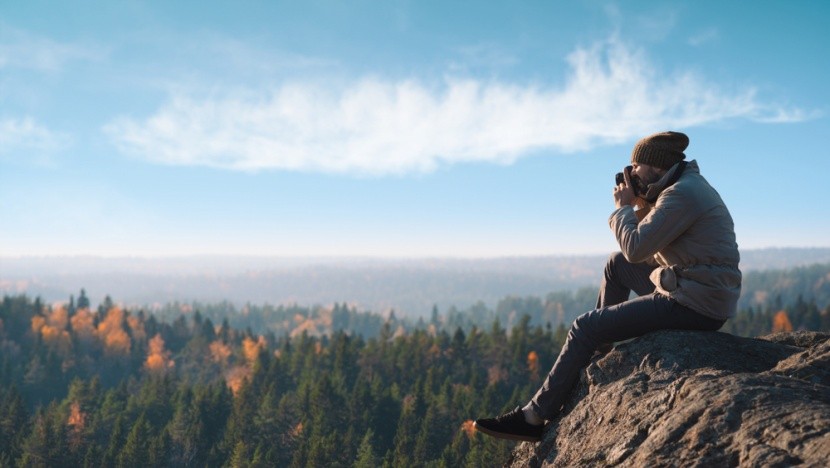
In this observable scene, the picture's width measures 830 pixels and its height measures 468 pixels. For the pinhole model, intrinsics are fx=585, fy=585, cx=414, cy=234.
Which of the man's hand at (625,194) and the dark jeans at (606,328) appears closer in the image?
the dark jeans at (606,328)

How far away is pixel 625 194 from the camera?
7605 millimetres

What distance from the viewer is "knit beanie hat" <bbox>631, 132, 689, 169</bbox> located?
735 cm

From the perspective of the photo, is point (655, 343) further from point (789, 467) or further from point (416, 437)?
point (416, 437)

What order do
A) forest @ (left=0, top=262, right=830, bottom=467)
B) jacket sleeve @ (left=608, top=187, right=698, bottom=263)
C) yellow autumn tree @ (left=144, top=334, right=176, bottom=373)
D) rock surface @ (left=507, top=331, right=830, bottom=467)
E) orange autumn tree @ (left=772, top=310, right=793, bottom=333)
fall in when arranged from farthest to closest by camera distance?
orange autumn tree @ (left=772, top=310, right=793, bottom=333) < yellow autumn tree @ (left=144, top=334, right=176, bottom=373) < forest @ (left=0, top=262, right=830, bottom=467) < jacket sleeve @ (left=608, top=187, right=698, bottom=263) < rock surface @ (left=507, top=331, right=830, bottom=467)

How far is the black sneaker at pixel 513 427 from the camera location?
7.64m

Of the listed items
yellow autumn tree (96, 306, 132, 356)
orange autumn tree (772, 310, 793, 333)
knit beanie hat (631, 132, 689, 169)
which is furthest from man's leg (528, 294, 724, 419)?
orange autumn tree (772, 310, 793, 333)

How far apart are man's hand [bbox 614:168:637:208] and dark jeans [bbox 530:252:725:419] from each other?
1228 mm

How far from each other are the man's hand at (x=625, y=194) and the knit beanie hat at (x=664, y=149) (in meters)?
0.27

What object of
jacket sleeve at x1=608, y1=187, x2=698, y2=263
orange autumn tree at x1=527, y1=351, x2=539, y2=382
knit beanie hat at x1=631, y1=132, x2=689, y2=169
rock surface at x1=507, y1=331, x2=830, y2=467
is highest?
knit beanie hat at x1=631, y1=132, x2=689, y2=169

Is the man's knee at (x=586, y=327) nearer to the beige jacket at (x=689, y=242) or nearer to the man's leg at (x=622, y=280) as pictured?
the man's leg at (x=622, y=280)

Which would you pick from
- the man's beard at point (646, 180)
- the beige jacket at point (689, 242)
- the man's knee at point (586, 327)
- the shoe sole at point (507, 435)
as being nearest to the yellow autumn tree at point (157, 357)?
the shoe sole at point (507, 435)

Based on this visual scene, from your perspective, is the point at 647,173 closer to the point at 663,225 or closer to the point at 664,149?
the point at 664,149

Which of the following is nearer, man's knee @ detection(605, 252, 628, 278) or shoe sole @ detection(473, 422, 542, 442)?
shoe sole @ detection(473, 422, 542, 442)

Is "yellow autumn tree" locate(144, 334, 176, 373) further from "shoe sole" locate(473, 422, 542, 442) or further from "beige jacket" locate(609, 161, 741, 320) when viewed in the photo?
"beige jacket" locate(609, 161, 741, 320)
